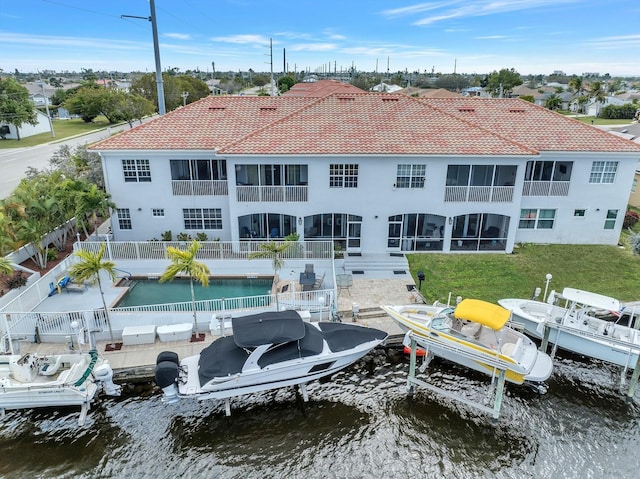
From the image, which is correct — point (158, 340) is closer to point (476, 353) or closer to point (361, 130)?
point (476, 353)

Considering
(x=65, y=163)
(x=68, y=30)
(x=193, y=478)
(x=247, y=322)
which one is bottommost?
(x=193, y=478)

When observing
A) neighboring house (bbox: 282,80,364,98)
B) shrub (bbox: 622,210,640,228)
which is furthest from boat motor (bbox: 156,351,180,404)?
neighboring house (bbox: 282,80,364,98)

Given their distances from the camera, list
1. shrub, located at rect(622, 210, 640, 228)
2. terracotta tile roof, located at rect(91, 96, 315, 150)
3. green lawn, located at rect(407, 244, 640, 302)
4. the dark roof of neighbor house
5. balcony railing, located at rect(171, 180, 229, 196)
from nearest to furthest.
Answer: green lawn, located at rect(407, 244, 640, 302)
the dark roof of neighbor house
terracotta tile roof, located at rect(91, 96, 315, 150)
balcony railing, located at rect(171, 180, 229, 196)
shrub, located at rect(622, 210, 640, 228)

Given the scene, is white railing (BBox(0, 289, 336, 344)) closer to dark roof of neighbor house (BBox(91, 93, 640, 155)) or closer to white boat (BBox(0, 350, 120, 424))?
white boat (BBox(0, 350, 120, 424))

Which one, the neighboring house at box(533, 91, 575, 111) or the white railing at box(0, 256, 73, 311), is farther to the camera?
the neighboring house at box(533, 91, 575, 111)

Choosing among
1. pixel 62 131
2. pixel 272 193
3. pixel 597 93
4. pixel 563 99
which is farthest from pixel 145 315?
pixel 563 99

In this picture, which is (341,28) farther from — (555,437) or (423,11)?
(555,437)

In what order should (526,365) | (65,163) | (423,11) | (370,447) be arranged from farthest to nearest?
(423,11), (65,163), (526,365), (370,447)

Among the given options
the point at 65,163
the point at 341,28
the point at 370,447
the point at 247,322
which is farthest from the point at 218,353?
the point at 341,28
